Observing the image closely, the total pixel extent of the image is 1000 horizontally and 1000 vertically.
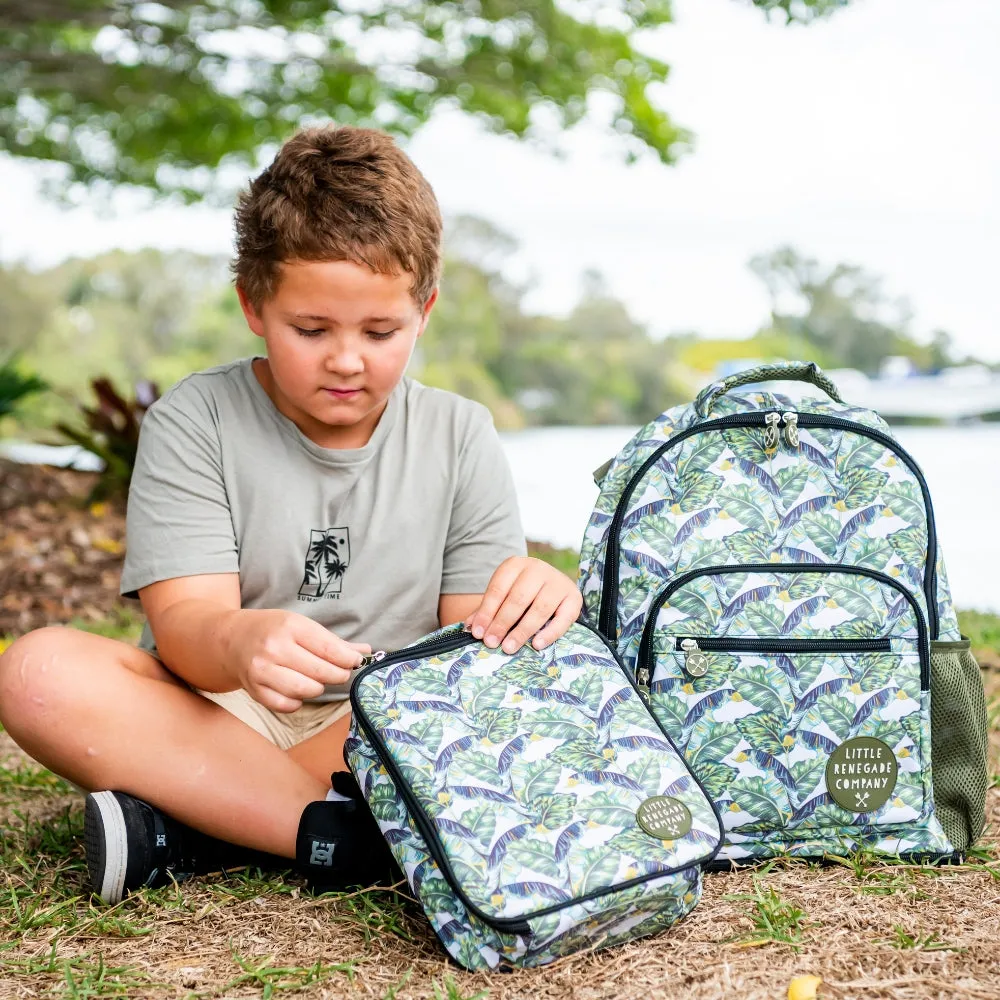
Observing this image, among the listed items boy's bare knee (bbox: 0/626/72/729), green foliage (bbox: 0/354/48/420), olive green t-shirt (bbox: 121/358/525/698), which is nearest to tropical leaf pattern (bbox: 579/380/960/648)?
olive green t-shirt (bbox: 121/358/525/698)

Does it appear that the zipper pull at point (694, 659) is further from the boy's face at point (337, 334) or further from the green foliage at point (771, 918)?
the boy's face at point (337, 334)

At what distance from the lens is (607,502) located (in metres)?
1.98

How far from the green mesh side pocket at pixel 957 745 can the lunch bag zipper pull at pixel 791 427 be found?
1.40ft

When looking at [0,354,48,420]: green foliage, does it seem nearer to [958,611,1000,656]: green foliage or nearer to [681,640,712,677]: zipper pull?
[958,611,1000,656]: green foliage

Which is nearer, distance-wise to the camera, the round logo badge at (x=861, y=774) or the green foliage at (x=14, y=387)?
the round logo badge at (x=861, y=774)

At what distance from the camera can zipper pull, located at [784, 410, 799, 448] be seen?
77.0 inches

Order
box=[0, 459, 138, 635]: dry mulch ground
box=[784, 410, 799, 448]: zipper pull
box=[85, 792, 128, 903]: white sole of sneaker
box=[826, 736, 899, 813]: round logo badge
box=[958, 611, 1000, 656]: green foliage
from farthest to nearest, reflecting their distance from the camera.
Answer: box=[0, 459, 138, 635]: dry mulch ground → box=[958, 611, 1000, 656]: green foliage → box=[784, 410, 799, 448]: zipper pull → box=[826, 736, 899, 813]: round logo badge → box=[85, 792, 128, 903]: white sole of sneaker

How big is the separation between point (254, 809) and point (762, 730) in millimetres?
848

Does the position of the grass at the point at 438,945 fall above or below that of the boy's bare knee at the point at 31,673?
below

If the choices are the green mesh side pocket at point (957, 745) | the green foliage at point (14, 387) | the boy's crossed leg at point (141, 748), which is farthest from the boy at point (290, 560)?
the green foliage at point (14, 387)

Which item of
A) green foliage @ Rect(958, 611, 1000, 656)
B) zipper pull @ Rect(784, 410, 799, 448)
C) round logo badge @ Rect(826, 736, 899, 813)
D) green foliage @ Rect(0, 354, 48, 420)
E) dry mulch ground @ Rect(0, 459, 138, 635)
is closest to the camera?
round logo badge @ Rect(826, 736, 899, 813)

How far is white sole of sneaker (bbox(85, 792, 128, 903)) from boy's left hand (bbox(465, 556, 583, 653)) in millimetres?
629

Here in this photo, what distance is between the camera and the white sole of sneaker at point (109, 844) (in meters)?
1.72

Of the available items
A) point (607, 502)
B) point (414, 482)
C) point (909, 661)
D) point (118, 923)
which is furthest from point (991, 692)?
point (118, 923)
